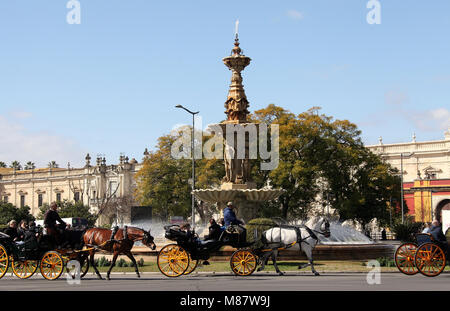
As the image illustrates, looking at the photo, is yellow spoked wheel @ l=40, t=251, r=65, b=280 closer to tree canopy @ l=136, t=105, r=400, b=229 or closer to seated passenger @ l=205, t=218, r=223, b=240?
seated passenger @ l=205, t=218, r=223, b=240

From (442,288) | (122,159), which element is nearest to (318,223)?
(442,288)

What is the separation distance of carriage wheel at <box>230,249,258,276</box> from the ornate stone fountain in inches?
385

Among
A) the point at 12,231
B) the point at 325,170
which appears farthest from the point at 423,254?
the point at 325,170

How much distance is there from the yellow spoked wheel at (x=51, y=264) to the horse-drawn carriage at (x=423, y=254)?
30.4ft

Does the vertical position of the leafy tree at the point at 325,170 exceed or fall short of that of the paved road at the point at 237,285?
it exceeds it

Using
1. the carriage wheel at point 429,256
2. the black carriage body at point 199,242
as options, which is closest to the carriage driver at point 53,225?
the black carriage body at point 199,242

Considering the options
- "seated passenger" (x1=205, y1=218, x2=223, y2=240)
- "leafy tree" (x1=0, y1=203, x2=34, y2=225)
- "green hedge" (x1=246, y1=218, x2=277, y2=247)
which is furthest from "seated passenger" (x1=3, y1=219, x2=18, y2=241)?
"leafy tree" (x1=0, y1=203, x2=34, y2=225)

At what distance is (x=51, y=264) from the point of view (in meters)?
18.4

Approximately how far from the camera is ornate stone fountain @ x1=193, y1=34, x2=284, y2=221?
29469mm

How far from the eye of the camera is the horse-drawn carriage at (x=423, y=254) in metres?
17.9

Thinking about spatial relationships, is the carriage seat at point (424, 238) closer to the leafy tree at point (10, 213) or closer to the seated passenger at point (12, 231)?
the seated passenger at point (12, 231)
